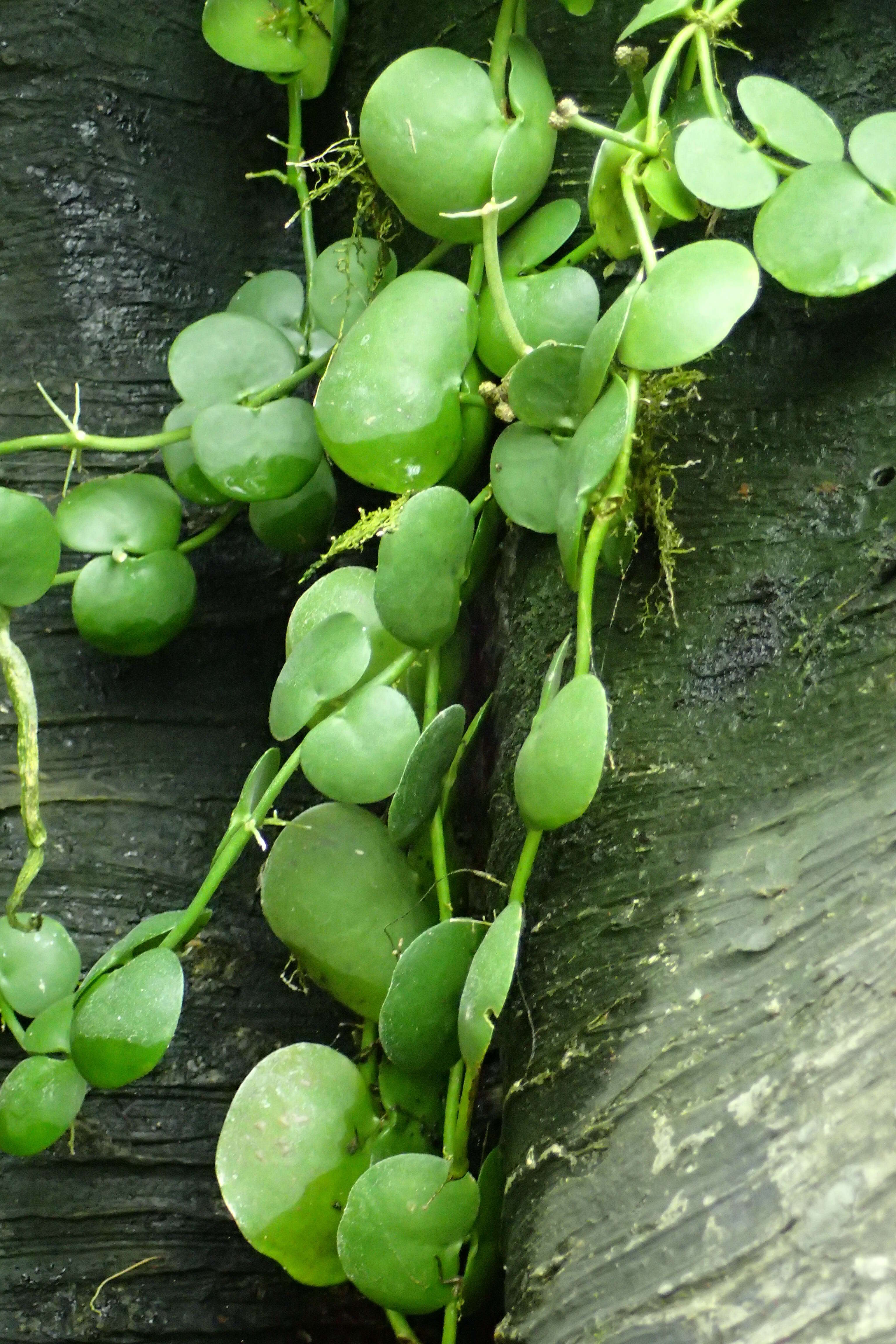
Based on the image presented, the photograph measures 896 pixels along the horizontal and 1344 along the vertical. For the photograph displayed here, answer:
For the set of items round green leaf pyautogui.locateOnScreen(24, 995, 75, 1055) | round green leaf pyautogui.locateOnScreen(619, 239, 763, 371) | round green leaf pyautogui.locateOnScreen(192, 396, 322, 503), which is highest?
round green leaf pyautogui.locateOnScreen(619, 239, 763, 371)

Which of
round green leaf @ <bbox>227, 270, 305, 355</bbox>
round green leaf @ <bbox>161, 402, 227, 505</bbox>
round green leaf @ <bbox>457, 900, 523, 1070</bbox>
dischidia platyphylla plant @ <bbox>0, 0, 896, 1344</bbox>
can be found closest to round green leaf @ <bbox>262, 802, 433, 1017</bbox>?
dischidia platyphylla plant @ <bbox>0, 0, 896, 1344</bbox>

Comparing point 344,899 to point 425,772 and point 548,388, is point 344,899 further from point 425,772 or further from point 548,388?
point 548,388

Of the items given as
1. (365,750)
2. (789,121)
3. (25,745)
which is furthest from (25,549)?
(789,121)

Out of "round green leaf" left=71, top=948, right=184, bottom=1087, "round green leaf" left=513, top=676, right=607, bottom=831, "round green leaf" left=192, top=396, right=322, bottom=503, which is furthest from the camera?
"round green leaf" left=192, top=396, right=322, bottom=503

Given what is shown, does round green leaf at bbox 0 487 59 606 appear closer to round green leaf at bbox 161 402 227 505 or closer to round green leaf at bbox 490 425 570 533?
round green leaf at bbox 161 402 227 505

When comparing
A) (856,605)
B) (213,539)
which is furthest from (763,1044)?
(213,539)

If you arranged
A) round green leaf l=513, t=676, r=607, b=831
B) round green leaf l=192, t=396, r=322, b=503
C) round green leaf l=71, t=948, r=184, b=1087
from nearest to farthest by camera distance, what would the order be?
round green leaf l=513, t=676, r=607, b=831
round green leaf l=71, t=948, r=184, b=1087
round green leaf l=192, t=396, r=322, b=503
